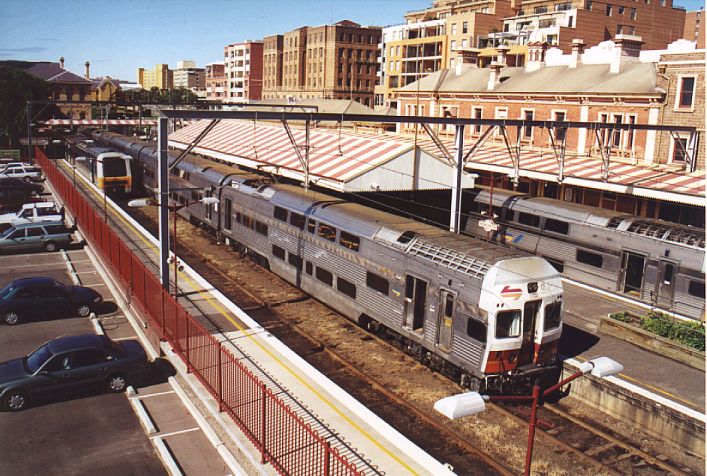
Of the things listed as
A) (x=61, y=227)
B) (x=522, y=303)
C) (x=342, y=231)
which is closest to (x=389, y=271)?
(x=342, y=231)

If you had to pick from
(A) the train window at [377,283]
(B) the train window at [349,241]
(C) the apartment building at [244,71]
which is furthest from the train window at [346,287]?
(C) the apartment building at [244,71]

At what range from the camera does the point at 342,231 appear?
22266mm

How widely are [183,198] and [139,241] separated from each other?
22.5 ft

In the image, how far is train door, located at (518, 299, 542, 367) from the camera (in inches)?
661

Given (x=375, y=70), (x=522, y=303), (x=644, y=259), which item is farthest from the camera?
(x=375, y=70)

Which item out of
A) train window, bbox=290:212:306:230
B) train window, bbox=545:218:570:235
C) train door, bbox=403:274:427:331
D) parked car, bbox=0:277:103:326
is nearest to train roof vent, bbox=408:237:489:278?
train door, bbox=403:274:427:331

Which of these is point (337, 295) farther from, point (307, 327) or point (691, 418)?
point (691, 418)

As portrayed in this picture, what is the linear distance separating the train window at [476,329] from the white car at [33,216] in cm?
2712

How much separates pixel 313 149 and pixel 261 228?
31.9 ft

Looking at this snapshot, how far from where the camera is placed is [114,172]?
48.0m

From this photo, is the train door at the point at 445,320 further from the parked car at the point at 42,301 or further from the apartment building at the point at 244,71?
the apartment building at the point at 244,71

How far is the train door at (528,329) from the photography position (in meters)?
16.8

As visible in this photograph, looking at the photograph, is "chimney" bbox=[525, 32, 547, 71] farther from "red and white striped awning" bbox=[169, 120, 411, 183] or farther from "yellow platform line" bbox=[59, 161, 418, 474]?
"yellow platform line" bbox=[59, 161, 418, 474]

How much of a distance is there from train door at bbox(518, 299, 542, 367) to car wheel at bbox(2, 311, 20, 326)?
1754 cm
